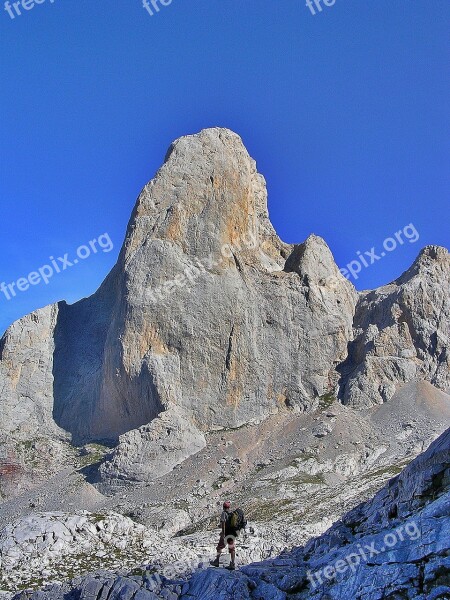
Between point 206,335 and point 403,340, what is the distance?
26749 mm

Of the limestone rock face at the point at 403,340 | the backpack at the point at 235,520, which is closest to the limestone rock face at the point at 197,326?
the limestone rock face at the point at 403,340

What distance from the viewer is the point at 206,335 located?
3041 inches

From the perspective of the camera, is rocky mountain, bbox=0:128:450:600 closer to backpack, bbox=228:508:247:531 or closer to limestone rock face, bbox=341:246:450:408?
limestone rock face, bbox=341:246:450:408

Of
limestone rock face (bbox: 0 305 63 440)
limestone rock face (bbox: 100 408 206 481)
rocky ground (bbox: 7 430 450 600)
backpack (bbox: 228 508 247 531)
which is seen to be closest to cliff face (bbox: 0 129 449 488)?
limestone rock face (bbox: 0 305 63 440)

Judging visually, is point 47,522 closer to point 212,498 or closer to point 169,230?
point 212,498

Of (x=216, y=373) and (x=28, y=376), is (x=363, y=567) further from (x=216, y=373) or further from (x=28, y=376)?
(x=28, y=376)

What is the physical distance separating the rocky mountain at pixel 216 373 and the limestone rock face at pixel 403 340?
0.22m

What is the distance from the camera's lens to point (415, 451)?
59156 millimetres

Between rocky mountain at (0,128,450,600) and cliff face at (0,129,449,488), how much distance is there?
0.24 meters

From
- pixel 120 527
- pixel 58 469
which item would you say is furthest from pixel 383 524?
pixel 58 469

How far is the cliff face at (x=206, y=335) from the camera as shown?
246 ft

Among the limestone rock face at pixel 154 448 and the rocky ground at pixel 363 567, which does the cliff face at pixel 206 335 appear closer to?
the limestone rock face at pixel 154 448

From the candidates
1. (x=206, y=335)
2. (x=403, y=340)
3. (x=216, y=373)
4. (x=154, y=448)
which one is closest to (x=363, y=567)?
(x=154, y=448)

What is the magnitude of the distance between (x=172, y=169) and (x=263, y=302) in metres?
25.3
